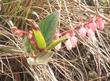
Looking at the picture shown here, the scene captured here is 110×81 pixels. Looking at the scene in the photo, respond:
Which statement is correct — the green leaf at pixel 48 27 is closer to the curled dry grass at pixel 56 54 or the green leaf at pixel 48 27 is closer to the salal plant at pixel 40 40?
the salal plant at pixel 40 40

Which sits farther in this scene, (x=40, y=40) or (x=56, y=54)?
(x=56, y=54)

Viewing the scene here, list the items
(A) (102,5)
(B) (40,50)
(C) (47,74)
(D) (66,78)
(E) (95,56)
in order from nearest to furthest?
(B) (40,50)
(C) (47,74)
(D) (66,78)
(E) (95,56)
(A) (102,5)

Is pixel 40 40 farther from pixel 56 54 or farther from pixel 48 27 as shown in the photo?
pixel 56 54

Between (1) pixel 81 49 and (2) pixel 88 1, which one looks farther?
(2) pixel 88 1

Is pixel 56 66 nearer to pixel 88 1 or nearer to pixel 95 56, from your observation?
pixel 95 56

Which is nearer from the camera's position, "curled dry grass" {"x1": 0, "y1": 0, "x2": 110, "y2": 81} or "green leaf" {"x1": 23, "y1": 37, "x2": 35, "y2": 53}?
"green leaf" {"x1": 23, "y1": 37, "x2": 35, "y2": 53}

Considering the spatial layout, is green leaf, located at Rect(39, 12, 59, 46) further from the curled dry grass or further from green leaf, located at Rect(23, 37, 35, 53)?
the curled dry grass

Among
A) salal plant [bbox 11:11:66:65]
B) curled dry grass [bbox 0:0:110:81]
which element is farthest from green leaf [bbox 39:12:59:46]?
curled dry grass [bbox 0:0:110:81]

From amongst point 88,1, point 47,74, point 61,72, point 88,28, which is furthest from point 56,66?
point 88,1

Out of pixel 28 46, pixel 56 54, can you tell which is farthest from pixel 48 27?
pixel 56 54
